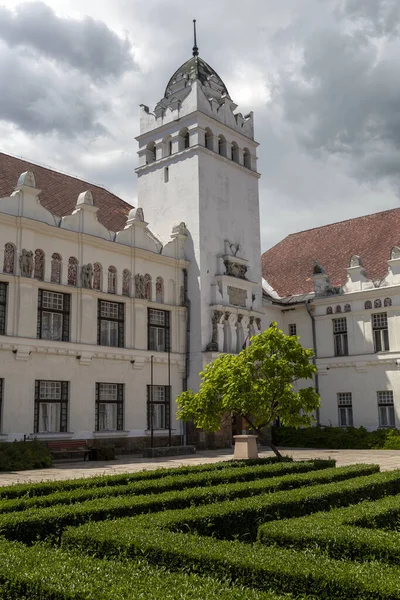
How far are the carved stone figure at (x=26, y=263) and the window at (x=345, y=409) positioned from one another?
21.1 meters

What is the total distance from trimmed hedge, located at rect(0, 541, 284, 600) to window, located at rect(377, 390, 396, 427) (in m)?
30.7

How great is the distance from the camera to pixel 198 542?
8047 millimetres

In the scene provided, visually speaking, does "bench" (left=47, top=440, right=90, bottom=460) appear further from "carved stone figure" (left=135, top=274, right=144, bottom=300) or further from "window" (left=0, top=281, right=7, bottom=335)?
"carved stone figure" (left=135, top=274, right=144, bottom=300)

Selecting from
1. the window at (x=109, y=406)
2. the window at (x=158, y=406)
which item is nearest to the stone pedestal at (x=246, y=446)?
the window at (x=109, y=406)

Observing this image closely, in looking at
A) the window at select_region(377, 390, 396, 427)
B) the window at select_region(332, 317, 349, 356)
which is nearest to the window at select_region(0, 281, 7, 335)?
the window at select_region(332, 317, 349, 356)

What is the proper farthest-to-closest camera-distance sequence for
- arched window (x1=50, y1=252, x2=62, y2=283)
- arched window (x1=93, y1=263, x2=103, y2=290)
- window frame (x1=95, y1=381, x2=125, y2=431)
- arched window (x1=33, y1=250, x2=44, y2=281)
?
arched window (x1=93, y1=263, x2=103, y2=290)
window frame (x1=95, y1=381, x2=125, y2=431)
arched window (x1=50, y1=252, x2=62, y2=283)
arched window (x1=33, y1=250, x2=44, y2=281)

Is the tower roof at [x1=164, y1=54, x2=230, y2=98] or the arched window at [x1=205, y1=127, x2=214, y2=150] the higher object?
the tower roof at [x1=164, y1=54, x2=230, y2=98]

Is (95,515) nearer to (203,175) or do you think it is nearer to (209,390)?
(209,390)

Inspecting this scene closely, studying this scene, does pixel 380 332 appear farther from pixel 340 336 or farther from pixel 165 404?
pixel 165 404

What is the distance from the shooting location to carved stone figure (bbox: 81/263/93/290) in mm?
28484

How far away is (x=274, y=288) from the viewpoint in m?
43.8

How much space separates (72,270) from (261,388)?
12.2m

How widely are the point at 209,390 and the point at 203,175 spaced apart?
17.7 m

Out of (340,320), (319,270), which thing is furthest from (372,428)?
(319,270)
